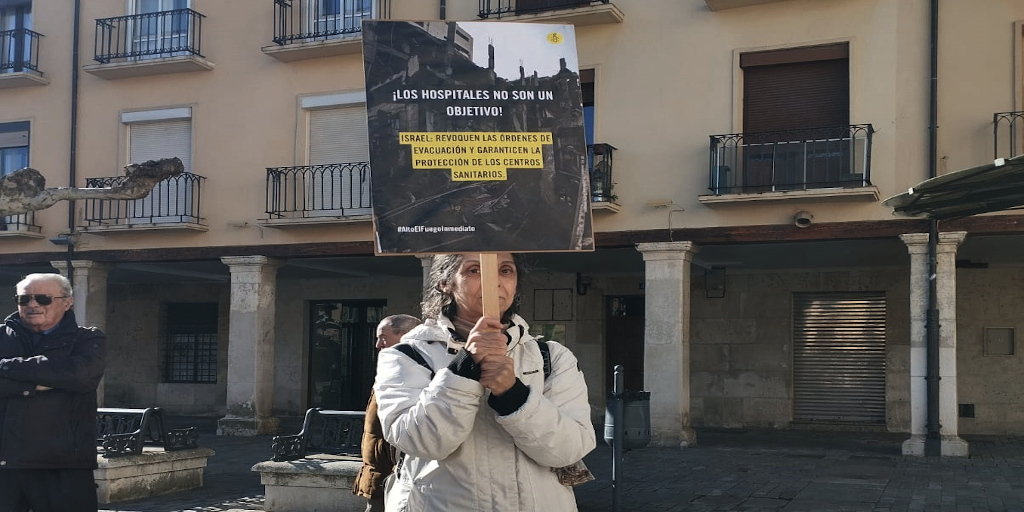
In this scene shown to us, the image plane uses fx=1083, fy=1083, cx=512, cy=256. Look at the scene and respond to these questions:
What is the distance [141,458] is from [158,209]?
32.8ft

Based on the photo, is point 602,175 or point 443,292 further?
point 602,175

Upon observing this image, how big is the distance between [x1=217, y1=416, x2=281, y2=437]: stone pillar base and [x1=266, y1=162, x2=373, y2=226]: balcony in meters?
3.33

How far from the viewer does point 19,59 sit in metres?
20.6

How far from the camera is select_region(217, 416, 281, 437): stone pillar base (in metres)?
18.0

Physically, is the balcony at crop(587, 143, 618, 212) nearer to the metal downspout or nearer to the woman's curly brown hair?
the metal downspout

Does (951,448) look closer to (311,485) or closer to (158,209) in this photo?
(311,485)

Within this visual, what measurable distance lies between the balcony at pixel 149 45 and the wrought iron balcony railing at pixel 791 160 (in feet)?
30.6

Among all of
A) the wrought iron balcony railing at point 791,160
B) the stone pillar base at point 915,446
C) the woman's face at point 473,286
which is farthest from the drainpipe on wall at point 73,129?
the woman's face at point 473,286

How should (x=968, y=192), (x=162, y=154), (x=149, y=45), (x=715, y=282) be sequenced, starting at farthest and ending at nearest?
(x=715, y=282), (x=149, y=45), (x=162, y=154), (x=968, y=192)

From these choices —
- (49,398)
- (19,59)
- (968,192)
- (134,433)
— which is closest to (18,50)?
(19,59)

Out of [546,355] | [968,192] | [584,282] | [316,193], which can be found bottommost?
[546,355]

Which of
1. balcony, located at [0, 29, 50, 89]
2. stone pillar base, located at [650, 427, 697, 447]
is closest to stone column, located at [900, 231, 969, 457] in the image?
stone pillar base, located at [650, 427, 697, 447]

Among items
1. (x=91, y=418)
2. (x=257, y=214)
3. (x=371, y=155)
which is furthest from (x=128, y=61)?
(x=371, y=155)

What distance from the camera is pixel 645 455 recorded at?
573 inches
